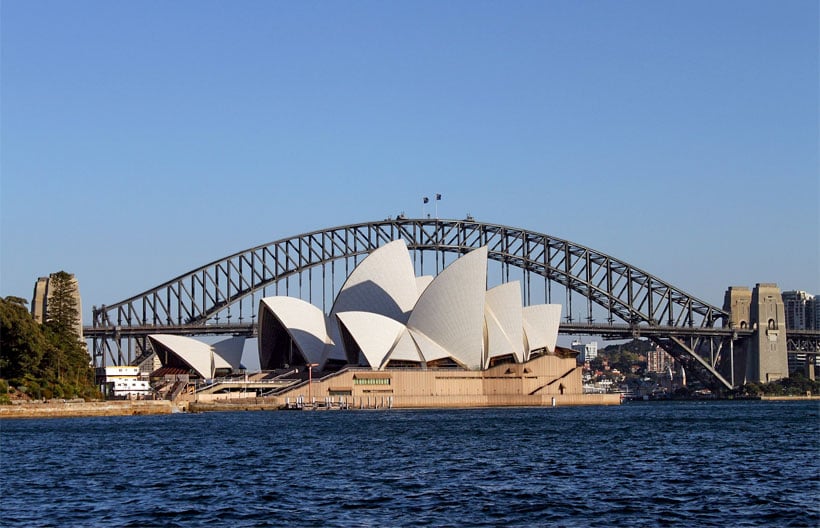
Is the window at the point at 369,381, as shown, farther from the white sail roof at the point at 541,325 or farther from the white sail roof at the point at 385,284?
the white sail roof at the point at 541,325

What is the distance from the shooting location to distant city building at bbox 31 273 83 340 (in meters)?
107

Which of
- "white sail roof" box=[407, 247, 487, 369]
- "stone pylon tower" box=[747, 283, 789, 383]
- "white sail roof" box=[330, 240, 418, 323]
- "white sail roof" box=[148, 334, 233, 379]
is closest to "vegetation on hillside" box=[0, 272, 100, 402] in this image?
"white sail roof" box=[148, 334, 233, 379]

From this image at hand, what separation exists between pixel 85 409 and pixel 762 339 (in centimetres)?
9450

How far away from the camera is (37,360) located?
80.2 meters

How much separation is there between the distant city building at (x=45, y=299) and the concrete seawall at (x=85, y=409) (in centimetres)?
2008

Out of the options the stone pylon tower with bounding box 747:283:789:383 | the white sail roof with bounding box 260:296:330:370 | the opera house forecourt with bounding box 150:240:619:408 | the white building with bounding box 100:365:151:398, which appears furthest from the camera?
the stone pylon tower with bounding box 747:283:789:383

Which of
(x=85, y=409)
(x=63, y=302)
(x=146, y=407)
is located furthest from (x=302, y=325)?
(x=85, y=409)

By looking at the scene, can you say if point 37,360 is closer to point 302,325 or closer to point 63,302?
point 63,302

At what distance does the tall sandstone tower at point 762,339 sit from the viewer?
147000 mm

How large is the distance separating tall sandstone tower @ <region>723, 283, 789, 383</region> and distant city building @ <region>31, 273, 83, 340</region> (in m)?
83.1

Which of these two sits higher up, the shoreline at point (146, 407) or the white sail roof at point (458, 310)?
the white sail roof at point (458, 310)

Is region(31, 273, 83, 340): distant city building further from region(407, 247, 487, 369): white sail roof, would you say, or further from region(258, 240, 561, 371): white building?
region(407, 247, 487, 369): white sail roof

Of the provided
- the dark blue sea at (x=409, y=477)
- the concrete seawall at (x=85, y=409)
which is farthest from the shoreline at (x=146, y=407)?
the dark blue sea at (x=409, y=477)

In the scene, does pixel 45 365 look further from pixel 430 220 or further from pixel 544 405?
pixel 430 220
